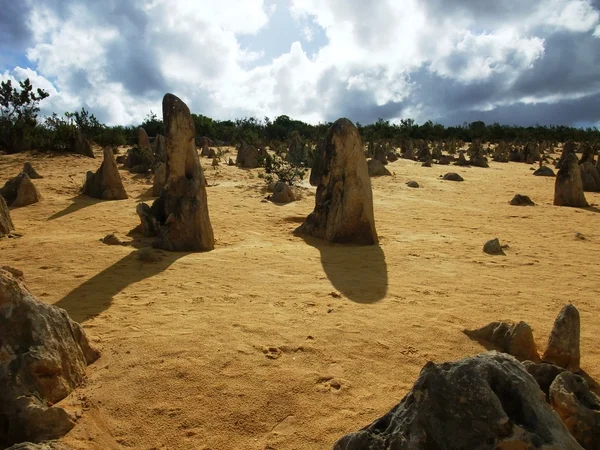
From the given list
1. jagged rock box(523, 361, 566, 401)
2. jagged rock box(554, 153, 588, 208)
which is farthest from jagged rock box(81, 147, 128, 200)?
jagged rock box(554, 153, 588, 208)

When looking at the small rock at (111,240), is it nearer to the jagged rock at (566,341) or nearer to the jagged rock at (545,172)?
the jagged rock at (566,341)

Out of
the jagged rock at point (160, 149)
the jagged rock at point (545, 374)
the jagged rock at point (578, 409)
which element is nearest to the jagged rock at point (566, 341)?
the jagged rock at point (545, 374)

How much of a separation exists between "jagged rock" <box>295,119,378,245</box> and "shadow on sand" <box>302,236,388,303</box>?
0.22 m

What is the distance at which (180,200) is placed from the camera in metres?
7.15

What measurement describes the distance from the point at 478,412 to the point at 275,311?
9.86 ft

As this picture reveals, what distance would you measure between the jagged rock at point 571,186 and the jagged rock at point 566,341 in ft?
30.8

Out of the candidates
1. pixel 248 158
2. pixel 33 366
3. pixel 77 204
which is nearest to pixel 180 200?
pixel 77 204

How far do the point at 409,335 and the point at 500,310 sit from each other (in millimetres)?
1281

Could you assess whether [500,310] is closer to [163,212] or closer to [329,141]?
[329,141]

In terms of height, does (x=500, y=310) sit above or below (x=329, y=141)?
below

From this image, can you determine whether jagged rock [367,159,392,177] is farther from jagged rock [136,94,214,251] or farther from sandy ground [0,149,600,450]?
jagged rock [136,94,214,251]

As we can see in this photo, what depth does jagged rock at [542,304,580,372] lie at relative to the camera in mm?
3629

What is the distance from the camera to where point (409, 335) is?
4.14m

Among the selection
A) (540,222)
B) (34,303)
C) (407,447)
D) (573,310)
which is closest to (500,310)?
(573,310)
